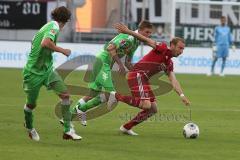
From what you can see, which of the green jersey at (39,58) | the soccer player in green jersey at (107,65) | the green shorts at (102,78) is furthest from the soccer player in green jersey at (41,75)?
the green shorts at (102,78)

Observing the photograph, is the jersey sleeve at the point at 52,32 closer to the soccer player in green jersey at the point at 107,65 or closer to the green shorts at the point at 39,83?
the green shorts at the point at 39,83

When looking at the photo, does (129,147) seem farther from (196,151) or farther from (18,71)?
(18,71)

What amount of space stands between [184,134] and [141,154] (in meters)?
2.52

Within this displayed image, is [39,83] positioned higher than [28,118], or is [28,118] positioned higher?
[39,83]

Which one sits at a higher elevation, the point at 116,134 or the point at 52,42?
the point at 52,42

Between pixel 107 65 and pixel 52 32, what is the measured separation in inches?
138

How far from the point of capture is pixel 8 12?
137ft

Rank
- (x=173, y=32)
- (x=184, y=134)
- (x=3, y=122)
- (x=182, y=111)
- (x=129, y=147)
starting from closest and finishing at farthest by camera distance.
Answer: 1. (x=129, y=147)
2. (x=184, y=134)
3. (x=3, y=122)
4. (x=182, y=111)
5. (x=173, y=32)

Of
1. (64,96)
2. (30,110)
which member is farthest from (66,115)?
(30,110)

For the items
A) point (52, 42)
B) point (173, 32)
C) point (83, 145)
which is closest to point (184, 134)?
point (83, 145)

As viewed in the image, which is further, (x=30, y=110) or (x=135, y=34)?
(x=135, y=34)

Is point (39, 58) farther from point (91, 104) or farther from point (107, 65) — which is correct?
point (107, 65)

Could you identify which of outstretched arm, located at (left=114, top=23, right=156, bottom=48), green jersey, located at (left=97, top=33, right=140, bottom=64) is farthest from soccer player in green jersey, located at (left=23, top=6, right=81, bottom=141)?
green jersey, located at (left=97, top=33, right=140, bottom=64)

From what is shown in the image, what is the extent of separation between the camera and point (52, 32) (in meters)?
13.4
